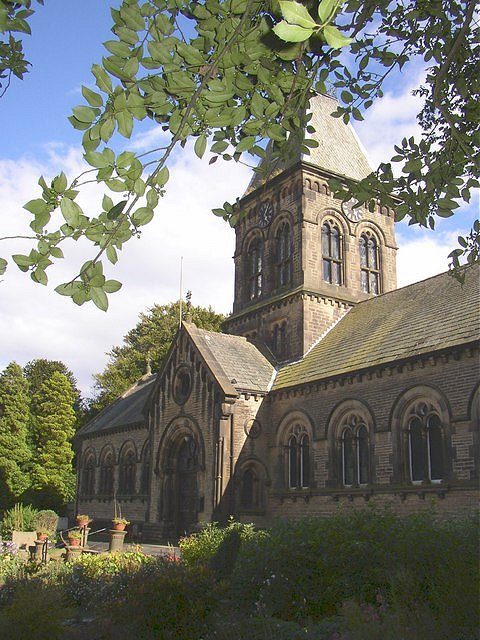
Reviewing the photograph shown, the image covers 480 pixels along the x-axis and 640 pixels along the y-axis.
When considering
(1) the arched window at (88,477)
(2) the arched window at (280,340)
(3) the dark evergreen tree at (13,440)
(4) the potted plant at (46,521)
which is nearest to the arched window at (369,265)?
(2) the arched window at (280,340)

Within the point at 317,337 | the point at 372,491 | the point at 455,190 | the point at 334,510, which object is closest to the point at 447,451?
the point at 372,491

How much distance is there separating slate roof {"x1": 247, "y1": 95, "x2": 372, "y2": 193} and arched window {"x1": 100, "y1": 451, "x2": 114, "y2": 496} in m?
16.9

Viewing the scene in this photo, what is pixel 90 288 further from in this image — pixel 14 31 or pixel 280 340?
pixel 280 340

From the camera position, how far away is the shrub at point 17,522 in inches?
1151

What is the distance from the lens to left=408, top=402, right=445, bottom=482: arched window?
1764 centimetres

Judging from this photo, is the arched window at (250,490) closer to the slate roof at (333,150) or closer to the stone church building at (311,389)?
the stone church building at (311,389)

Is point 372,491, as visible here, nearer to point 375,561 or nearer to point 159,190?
point 375,561

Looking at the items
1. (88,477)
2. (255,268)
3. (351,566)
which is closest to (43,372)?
(88,477)

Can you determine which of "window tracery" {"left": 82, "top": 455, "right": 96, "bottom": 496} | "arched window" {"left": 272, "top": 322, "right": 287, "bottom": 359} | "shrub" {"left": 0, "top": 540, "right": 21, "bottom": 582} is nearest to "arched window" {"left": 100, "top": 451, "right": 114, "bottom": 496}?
"window tracery" {"left": 82, "top": 455, "right": 96, "bottom": 496}

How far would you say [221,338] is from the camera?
27141 mm

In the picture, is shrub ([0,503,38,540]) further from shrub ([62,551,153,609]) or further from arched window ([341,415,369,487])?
arched window ([341,415,369,487])

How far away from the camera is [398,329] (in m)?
21.4

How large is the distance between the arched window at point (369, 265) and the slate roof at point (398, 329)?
96.9 inches

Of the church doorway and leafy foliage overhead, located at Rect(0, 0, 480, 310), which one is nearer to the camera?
leafy foliage overhead, located at Rect(0, 0, 480, 310)
